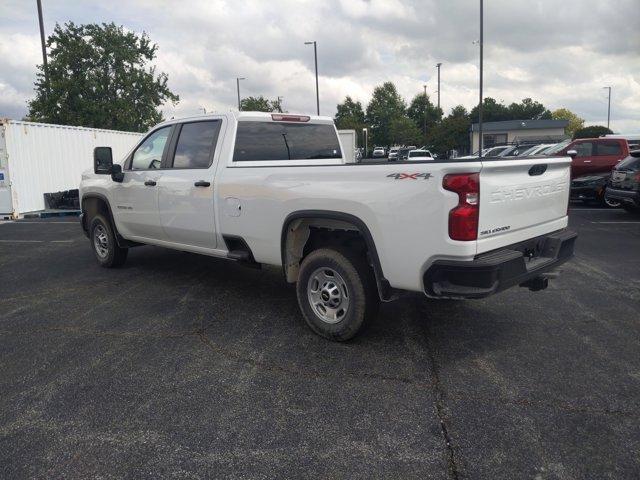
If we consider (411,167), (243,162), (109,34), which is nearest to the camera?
(411,167)

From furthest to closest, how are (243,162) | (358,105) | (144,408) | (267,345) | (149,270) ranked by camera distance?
(358,105)
(149,270)
(243,162)
(267,345)
(144,408)

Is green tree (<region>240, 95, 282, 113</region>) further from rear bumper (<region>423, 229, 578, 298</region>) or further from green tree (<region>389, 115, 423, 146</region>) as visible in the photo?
rear bumper (<region>423, 229, 578, 298</region>)

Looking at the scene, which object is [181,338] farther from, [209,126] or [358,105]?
[358,105]

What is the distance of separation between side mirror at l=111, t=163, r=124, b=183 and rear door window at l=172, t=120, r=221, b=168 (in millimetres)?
979

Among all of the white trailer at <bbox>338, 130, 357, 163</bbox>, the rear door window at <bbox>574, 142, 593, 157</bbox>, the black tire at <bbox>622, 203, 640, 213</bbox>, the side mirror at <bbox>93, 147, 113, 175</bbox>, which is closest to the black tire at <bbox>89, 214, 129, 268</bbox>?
the side mirror at <bbox>93, 147, 113, 175</bbox>

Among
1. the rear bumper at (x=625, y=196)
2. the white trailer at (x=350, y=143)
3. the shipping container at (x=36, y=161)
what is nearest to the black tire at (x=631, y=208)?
the rear bumper at (x=625, y=196)

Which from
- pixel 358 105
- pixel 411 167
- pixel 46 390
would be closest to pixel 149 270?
pixel 46 390

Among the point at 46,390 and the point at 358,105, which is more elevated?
the point at 358,105

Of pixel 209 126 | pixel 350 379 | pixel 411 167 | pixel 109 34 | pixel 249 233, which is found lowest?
pixel 350 379

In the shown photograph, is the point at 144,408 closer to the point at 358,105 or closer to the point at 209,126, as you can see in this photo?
the point at 209,126

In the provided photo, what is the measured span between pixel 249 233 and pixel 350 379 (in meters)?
1.80

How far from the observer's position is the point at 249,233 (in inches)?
187

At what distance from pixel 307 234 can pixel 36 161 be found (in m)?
13.5

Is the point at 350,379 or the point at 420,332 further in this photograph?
the point at 420,332
